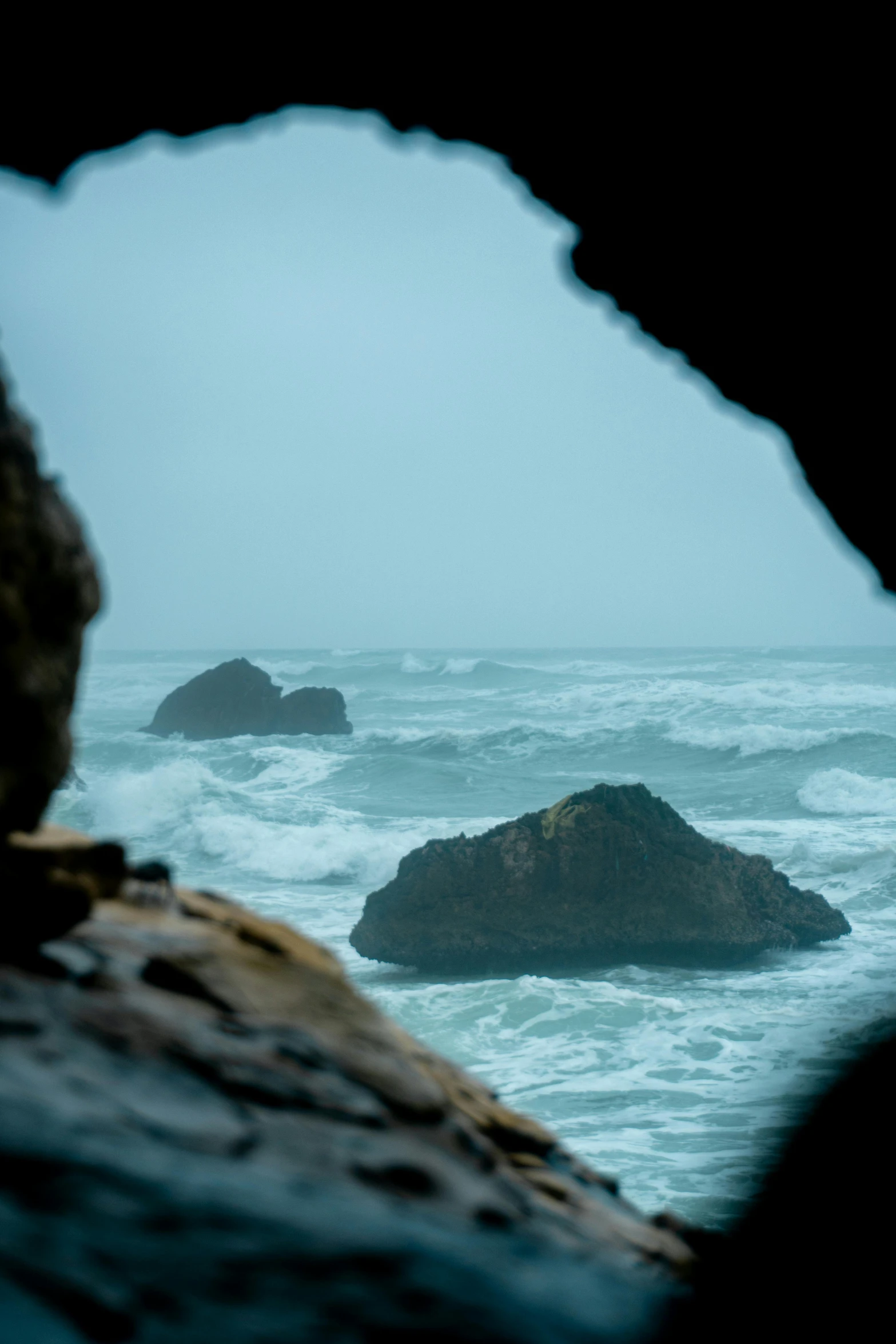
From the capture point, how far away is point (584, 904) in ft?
41.9

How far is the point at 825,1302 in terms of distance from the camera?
320 centimetres

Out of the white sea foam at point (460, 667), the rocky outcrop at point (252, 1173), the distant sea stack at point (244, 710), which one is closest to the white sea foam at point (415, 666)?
the white sea foam at point (460, 667)

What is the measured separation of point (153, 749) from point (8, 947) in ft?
107

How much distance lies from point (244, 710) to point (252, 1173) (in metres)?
34.8

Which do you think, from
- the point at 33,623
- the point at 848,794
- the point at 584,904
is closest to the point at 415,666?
the point at 848,794

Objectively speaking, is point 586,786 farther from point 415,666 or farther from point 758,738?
point 415,666

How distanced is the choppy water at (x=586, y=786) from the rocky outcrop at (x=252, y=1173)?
4913 millimetres

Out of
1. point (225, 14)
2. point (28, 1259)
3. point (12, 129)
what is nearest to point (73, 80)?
point (12, 129)

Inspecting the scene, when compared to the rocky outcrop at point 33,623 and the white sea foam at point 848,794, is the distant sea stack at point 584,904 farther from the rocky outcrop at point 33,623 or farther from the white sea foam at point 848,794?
the white sea foam at point 848,794

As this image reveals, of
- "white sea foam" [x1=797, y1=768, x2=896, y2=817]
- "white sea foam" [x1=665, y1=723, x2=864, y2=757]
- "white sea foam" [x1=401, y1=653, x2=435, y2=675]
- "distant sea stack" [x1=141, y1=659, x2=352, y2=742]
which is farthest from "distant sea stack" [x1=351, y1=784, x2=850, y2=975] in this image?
"white sea foam" [x1=401, y1=653, x2=435, y2=675]

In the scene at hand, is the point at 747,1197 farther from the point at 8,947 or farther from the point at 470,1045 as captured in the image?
the point at 8,947

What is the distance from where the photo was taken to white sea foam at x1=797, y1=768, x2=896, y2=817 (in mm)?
23859

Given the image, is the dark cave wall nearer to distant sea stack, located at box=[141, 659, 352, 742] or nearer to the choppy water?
the choppy water

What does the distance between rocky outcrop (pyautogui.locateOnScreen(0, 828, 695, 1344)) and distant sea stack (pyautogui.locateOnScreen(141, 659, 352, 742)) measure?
109ft
